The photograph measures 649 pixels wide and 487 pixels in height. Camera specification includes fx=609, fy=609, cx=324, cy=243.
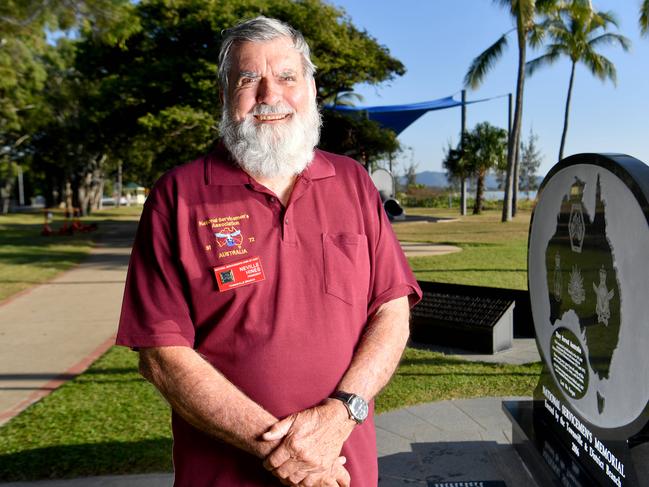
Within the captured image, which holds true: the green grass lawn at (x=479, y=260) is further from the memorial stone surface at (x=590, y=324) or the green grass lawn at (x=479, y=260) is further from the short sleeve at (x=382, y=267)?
the short sleeve at (x=382, y=267)

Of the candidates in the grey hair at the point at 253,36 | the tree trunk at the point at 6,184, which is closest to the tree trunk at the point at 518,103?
the grey hair at the point at 253,36

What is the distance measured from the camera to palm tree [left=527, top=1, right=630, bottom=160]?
28281mm

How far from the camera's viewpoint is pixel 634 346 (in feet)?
7.55

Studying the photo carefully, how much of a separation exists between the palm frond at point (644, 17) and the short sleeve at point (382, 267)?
13.4 meters

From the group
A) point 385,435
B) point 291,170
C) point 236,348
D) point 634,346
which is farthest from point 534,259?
point 236,348

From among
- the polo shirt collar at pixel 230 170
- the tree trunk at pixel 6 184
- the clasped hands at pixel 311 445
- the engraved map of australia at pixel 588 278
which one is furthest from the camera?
the tree trunk at pixel 6 184

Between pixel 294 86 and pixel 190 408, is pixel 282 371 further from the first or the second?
pixel 294 86

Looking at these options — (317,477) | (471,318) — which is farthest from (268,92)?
(471,318)

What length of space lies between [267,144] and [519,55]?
2562 centimetres

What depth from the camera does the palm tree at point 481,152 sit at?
3912cm

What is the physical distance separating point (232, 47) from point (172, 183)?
47 centimetres

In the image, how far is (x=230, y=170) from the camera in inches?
75.0

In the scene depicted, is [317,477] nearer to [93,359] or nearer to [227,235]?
[227,235]

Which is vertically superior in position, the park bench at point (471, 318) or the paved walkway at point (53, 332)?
the park bench at point (471, 318)
